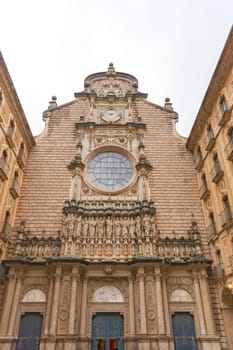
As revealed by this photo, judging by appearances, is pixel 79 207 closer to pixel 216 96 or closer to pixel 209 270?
pixel 209 270

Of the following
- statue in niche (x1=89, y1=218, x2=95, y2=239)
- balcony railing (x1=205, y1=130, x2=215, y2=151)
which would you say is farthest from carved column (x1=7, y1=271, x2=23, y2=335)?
balcony railing (x1=205, y1=130, x2=215, y2=151)

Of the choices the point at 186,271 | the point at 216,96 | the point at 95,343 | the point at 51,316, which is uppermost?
the point at 216,96

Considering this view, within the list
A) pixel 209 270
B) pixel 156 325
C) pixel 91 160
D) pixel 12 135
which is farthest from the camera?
pixel 91 160

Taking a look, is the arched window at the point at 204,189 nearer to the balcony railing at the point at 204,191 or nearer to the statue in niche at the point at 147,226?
the balcony railing at the point at 204,191

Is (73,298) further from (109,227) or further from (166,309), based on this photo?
(166,309)

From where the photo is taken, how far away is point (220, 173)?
16.5 metres

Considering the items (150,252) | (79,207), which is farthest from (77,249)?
(150,252)

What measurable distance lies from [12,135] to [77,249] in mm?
8639

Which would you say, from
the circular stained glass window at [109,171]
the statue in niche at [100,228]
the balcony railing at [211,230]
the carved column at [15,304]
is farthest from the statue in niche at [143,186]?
the carved column at [15,304]

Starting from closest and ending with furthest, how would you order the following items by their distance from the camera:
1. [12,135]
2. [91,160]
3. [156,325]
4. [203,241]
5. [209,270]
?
[156,325] < [209,270] < [203,241] < [12,135] < [91,160]

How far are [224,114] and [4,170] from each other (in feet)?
43.3

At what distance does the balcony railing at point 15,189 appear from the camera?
1834cm

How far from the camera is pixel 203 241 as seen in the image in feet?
59.0

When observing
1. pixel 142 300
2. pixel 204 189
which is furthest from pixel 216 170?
pixel 142 300
